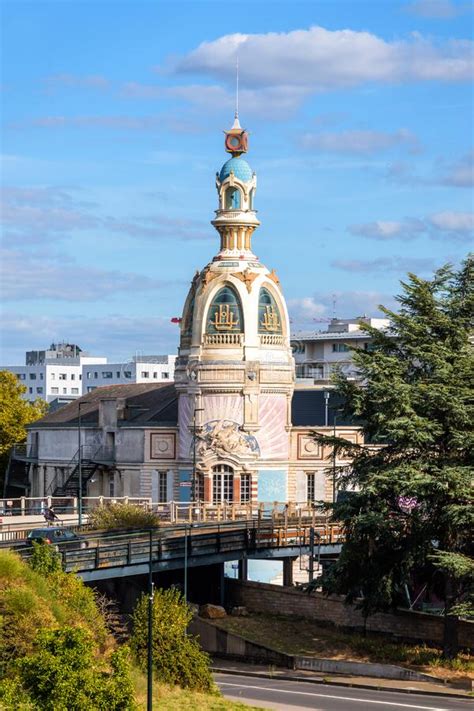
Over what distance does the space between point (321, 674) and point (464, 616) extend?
591 centimetres

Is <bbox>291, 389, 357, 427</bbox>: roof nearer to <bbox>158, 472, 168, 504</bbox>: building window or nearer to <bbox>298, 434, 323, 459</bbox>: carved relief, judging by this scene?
<bbox>298, 434, 323, 459</bbox>: carved relief

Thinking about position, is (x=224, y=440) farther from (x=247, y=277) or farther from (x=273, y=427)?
(x=247, y=277)

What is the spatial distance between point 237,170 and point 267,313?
9.28m

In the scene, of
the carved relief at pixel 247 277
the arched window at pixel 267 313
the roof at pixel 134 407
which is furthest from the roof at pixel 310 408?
the carved relief at pixel 247 277

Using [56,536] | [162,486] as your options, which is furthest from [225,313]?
[56,536]

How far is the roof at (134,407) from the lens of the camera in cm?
10531

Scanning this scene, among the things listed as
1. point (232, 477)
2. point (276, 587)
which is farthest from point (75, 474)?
point (276, 587)

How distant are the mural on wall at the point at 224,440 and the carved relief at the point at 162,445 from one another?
3.50 meters

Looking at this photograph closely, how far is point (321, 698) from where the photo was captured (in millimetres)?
57938

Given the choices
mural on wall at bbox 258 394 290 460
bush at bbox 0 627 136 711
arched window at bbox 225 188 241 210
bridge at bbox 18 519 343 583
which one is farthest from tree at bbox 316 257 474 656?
arched window at bbox 225 188 241 210

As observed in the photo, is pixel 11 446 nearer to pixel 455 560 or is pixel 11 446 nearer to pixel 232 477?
pixel 232 477

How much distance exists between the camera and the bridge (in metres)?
66.2

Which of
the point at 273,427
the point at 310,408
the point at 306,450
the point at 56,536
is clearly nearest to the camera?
the point at 56,536

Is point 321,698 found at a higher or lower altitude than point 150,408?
lower
